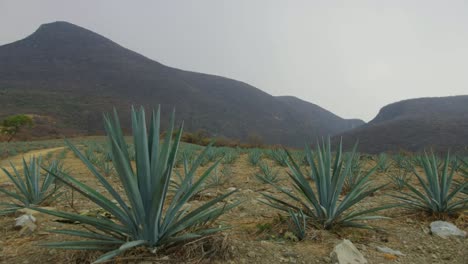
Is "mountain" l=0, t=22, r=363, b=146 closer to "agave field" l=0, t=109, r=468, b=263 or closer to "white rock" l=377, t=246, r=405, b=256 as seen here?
"agave field" l=0, t=109, r=468, b=263

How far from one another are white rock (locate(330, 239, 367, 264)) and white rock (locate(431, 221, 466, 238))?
86cm

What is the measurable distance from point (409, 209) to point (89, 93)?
Result: 58.5 meters

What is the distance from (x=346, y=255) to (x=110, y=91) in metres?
62.3

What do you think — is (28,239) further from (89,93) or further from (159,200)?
(89,93)

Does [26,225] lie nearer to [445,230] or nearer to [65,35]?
[445,230]

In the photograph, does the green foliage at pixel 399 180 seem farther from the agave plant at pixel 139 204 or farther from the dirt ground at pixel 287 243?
the agave plant at pixel 139 204

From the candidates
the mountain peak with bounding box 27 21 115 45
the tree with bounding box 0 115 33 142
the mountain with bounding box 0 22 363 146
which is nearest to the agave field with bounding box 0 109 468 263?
the tree with bounding box 0 115 33 142

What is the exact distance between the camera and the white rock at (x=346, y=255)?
1489mm

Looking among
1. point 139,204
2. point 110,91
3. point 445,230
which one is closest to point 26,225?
point 139,204

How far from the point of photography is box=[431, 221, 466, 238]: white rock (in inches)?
76.0

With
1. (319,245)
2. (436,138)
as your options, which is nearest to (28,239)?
(319,245)

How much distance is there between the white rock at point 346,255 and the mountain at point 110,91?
40155mm

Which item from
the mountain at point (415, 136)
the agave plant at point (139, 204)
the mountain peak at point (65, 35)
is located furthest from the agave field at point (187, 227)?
the mountain peak at point (65, 35)

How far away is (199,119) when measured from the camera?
51.6 metres
